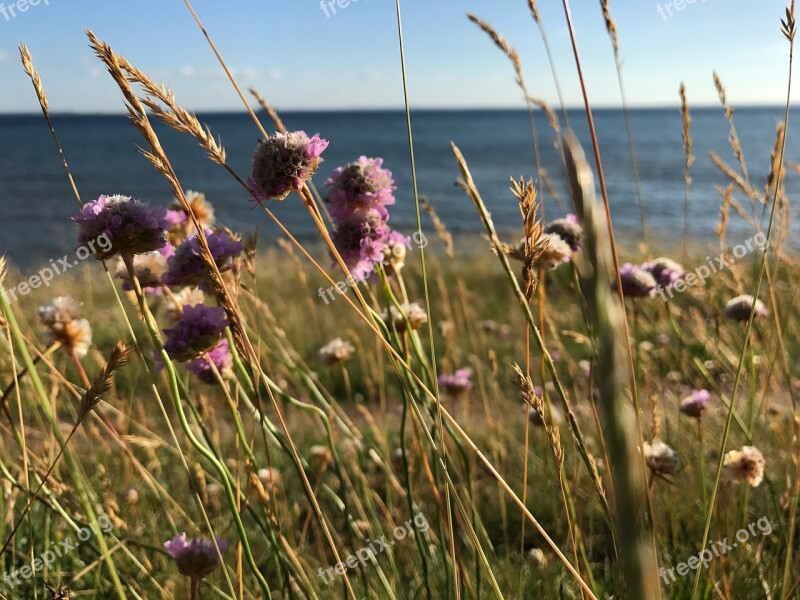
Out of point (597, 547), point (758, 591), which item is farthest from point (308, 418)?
point (758, 591)

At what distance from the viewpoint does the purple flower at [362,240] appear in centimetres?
124

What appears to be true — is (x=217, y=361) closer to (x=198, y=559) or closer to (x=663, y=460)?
(x=198, y=559)

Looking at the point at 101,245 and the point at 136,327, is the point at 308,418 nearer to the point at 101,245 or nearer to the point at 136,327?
the point at 136,327

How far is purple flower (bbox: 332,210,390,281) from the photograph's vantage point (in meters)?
1.24

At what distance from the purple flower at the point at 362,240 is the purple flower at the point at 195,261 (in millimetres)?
198

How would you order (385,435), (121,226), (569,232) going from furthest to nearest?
(385,435) → (569,232) → (121,226)

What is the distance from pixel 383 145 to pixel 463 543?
54681mm

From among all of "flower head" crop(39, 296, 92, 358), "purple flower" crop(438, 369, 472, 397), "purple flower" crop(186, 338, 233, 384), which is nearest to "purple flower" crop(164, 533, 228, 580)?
"purple flower" crop(186, 338, 233, 384)

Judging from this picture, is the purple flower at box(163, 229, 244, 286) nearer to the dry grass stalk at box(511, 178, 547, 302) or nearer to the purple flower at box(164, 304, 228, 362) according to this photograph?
the purple flower at box(164, 304, 228, 362)

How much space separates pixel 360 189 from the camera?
128cm

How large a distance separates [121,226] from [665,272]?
149cm

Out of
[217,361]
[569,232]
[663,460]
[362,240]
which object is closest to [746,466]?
[663,460]

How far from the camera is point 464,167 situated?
0.76m

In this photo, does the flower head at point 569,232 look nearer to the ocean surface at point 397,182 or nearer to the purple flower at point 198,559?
the ocean surface at point 397,182
